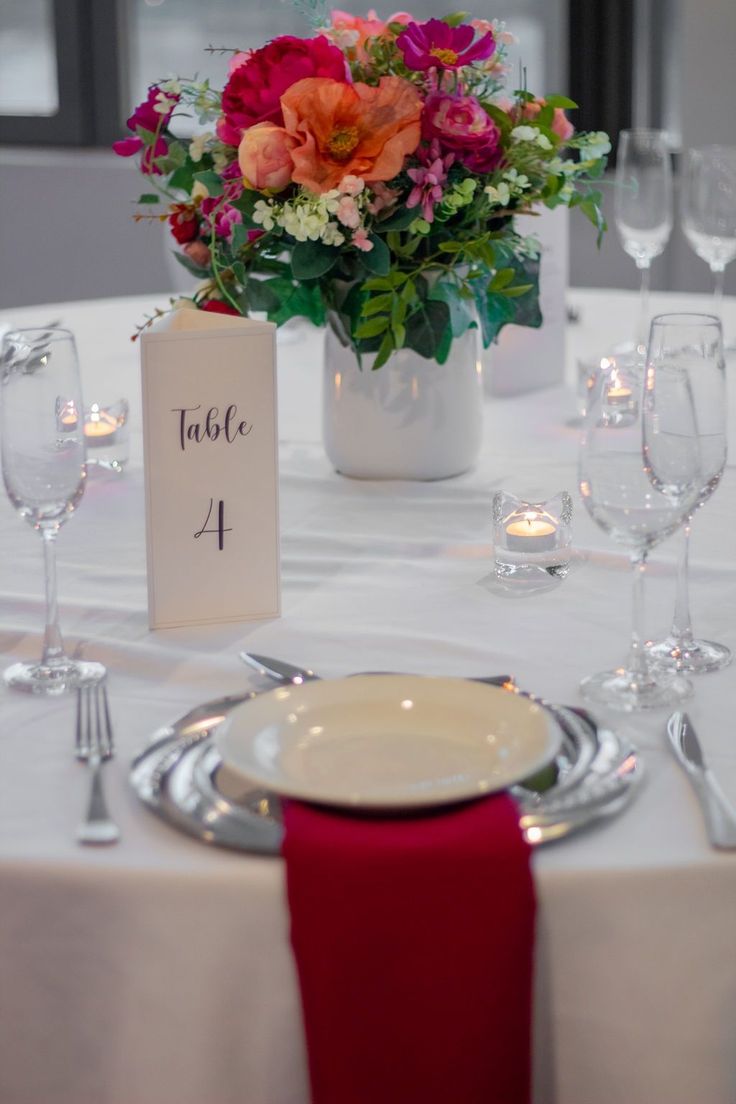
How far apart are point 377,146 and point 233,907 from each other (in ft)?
2.48

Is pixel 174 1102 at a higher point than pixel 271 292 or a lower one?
lower

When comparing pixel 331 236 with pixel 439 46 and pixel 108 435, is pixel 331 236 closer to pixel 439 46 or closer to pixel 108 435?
pixel 439 46

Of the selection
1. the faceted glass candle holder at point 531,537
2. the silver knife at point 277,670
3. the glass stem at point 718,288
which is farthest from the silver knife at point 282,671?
the glass stem at point 718,288

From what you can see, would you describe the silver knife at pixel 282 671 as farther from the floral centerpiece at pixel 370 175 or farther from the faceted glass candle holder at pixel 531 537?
the floral centerpiece at pixel 370 175

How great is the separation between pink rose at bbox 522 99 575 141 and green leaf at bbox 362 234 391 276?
0.21 metres

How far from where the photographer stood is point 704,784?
2.53ft

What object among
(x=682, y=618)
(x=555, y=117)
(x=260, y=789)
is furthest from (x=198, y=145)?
(x=260, y=789)

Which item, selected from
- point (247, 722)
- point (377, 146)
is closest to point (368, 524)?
point (377, 146)

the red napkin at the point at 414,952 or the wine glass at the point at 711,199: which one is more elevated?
the wine glass at the point at 711,199

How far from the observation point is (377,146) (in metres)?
1.22

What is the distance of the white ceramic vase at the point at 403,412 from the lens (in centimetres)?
140

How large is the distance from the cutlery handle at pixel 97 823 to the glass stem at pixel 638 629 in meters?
0.37

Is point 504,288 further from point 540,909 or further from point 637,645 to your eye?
point 540,909

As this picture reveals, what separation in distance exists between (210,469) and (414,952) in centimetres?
49
